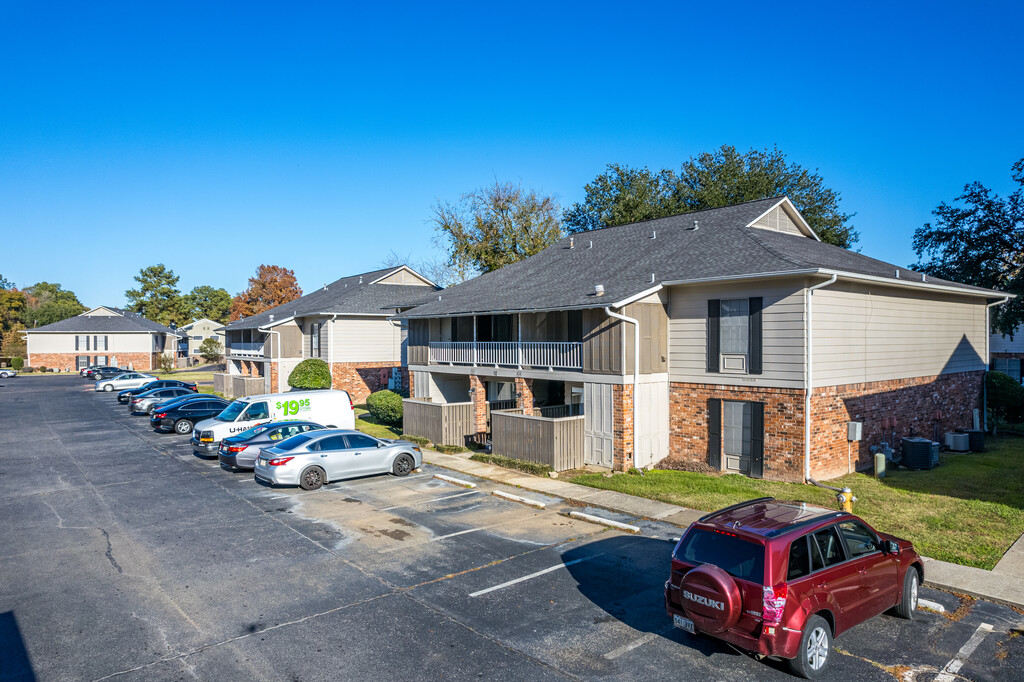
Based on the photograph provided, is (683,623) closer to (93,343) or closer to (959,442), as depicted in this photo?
(959,442)

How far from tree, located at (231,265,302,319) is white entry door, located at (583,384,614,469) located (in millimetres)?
67973

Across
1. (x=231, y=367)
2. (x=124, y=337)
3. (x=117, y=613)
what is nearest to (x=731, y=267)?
(x=117, y=613)

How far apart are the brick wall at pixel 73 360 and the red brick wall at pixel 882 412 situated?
7804cm

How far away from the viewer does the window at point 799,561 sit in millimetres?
7125

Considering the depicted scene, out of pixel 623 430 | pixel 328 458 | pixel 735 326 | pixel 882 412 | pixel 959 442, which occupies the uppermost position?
pixel 735 326

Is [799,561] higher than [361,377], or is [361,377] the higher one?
[361,377]

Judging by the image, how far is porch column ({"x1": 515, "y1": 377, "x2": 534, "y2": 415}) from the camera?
22047mm

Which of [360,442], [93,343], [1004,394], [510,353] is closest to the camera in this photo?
[360,442]

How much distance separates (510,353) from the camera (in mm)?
23109

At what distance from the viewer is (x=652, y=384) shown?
1933 centimetres

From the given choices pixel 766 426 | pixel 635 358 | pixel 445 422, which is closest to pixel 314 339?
pixel 445 422

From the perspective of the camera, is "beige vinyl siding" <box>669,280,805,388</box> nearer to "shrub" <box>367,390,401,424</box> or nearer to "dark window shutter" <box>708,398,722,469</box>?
"dark window shutter" <box>708,398,722,469</box>

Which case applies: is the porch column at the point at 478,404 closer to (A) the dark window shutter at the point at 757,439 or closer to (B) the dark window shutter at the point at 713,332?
(B) the dark window shutter at the point at 713,332

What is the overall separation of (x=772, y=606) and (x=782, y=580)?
30cm
